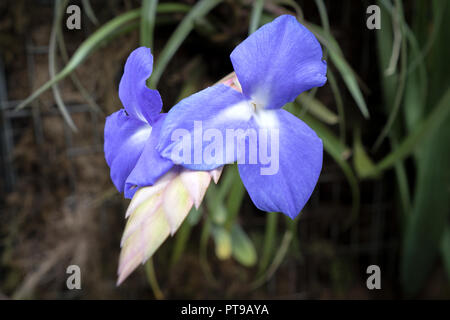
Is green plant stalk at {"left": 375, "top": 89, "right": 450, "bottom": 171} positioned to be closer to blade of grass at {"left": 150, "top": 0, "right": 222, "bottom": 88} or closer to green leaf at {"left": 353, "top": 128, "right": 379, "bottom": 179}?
green leaf at {"left": 353, "top": 128, "right": 379, "bottom": 179}

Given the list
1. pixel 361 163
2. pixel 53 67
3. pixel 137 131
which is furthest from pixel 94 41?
pixel 361 163

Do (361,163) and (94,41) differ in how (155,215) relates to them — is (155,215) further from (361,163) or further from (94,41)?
(361,163)

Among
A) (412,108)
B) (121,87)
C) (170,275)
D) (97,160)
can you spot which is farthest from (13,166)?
(412,108)

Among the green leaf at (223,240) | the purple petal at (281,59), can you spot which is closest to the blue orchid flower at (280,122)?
the purple petal at (281,59)

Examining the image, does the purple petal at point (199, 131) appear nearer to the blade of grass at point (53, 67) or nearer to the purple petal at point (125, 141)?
the purple petal at point (125, 141)

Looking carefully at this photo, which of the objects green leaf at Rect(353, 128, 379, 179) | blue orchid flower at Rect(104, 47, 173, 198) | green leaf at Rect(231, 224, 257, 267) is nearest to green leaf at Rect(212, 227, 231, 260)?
green leaf at Rect(231, 224, 257, 267)

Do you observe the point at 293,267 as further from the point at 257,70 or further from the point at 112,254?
the point at 257,70
